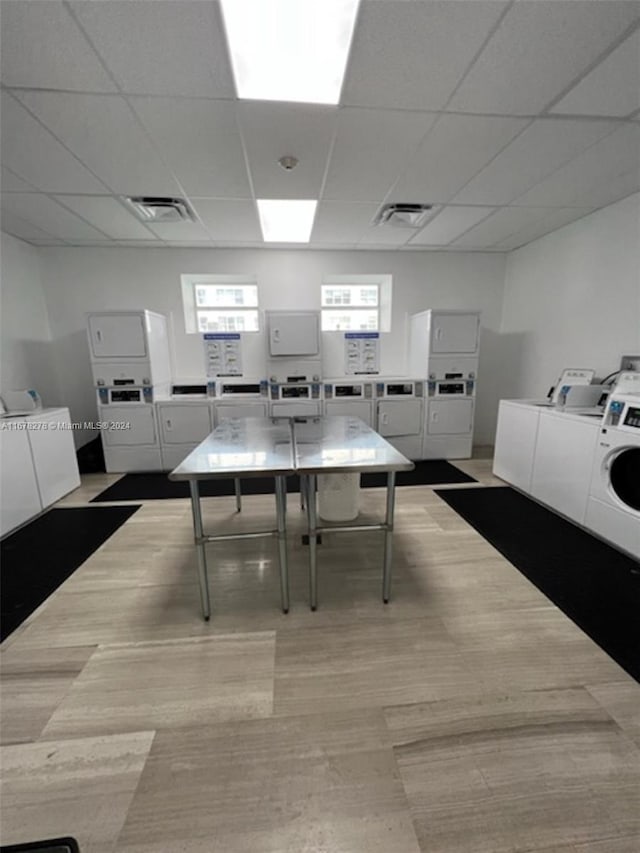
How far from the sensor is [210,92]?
1.84 metres

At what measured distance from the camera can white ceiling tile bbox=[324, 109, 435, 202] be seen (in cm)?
Answer: 206

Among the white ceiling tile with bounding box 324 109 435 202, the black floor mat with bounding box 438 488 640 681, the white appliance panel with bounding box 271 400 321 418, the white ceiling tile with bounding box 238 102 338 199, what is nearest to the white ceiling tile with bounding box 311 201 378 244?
the white ceiling tile with bounding box 324 109 435 202

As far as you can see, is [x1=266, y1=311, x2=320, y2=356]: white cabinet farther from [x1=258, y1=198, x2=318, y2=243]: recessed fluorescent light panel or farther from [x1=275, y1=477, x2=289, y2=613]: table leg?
[x1=275, y1=477, x2=289, y2=613]: table leg

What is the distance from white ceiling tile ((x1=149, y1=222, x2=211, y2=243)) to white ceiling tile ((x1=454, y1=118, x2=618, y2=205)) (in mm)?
2728

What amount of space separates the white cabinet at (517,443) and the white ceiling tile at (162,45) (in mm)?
3362

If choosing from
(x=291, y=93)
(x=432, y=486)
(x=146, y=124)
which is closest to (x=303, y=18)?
(x=291, y=93)

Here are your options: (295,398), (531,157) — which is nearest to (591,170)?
(531,157)

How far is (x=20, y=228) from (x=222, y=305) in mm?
2258

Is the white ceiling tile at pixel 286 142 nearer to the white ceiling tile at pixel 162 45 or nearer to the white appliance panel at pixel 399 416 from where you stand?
the white ceiling tile at pixel 162 45

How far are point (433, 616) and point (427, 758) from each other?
71 cm

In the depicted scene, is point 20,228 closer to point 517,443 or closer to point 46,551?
point 46,551

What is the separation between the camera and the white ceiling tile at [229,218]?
3168mm

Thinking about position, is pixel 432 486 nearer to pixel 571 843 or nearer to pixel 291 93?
pixel 571 843

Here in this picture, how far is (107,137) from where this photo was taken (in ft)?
7.25
